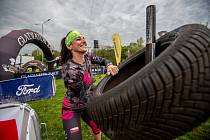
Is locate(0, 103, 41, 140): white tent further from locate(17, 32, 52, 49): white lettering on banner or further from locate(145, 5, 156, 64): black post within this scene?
locate(17, 32, 52, 49): white lettering on banner

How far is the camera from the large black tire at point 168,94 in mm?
1482

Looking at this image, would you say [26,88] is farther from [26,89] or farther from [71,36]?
[71,36]

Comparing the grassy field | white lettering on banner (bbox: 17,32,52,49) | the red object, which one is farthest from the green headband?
white lettering on banner (bbox: 17,32,52,49)

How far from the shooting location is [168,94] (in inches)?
58.2

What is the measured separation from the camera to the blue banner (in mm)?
6047

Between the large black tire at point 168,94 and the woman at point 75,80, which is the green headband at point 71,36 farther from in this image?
the large black tire at point 168,94

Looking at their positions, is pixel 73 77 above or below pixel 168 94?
above

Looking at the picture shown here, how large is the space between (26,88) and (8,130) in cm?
469

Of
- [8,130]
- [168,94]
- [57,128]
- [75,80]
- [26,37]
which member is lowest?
[57,128]

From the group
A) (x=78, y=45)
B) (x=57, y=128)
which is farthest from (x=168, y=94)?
(x=57, y=128)

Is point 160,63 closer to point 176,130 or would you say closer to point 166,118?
point 166,118

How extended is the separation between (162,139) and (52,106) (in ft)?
19.5

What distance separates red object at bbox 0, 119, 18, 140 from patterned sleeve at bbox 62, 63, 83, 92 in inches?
25.4

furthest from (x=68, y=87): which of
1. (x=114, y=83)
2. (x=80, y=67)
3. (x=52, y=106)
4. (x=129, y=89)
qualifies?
(x=52, y=106)
